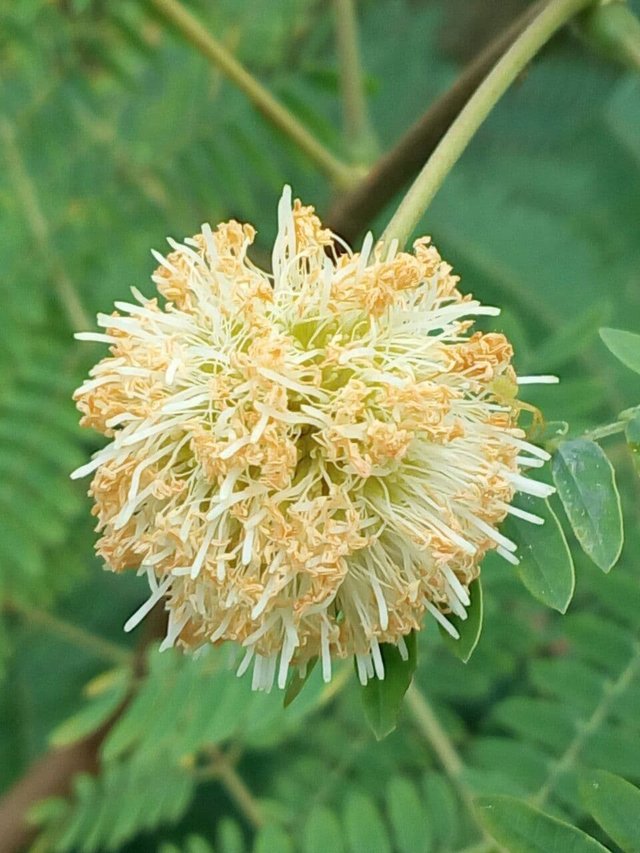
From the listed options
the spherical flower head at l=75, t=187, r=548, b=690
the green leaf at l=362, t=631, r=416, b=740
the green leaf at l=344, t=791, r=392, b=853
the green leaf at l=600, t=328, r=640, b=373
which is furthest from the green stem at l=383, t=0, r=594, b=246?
the green leaf at l=344, t=791, r=392, b=853

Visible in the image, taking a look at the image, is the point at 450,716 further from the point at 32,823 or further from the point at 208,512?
the point at 208,512

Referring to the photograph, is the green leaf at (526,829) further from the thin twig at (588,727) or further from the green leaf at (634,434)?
the thin twig at (588,727)

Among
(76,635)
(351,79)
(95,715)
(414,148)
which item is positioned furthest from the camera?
(76,635)

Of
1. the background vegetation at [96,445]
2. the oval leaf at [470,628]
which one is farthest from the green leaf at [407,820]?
the oval leaf at [470,628]

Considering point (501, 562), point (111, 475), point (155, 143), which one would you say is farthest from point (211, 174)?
point (111, 475)

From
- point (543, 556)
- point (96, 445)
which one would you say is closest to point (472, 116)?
point (543, 556)

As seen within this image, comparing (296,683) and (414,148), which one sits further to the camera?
(414,148)

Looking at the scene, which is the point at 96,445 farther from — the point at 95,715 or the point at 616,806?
the point at 616,806

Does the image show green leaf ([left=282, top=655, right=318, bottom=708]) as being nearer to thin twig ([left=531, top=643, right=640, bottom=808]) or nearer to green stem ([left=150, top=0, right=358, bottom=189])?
thin twig ([left=531, top=643, right=640, bottom=808])
